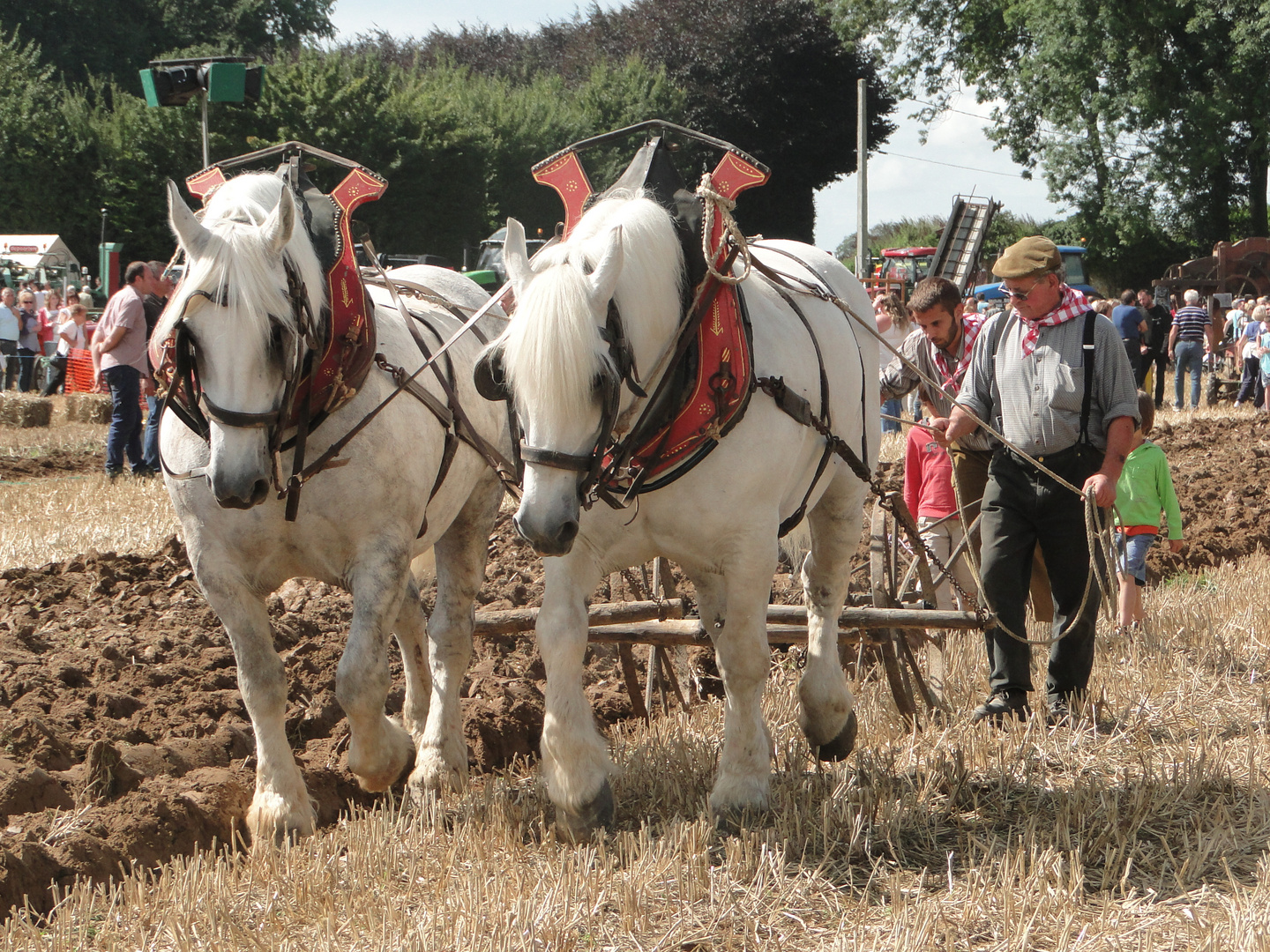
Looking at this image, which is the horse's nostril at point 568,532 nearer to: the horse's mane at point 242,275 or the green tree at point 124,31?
the horse's mane at point 242,275

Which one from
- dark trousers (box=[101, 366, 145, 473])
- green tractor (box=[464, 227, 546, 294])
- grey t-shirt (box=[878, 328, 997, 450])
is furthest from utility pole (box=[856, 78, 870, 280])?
grey t-shirt (box=[878, 328, 997, 450])

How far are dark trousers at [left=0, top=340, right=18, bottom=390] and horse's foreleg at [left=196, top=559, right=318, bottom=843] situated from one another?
53.2 feet

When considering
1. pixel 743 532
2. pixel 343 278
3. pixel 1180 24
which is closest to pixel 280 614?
pixel 343 278

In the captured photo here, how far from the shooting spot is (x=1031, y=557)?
199 inches

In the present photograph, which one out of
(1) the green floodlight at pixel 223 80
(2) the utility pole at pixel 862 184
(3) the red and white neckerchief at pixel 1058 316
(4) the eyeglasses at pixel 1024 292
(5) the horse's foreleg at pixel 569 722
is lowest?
(5) the horse's foreleg at pixel 569 722

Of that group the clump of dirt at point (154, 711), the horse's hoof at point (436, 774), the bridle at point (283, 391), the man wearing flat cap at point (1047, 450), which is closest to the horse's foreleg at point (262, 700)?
the clump of dirt at point (154, 711)

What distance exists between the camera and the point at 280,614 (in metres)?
6.46

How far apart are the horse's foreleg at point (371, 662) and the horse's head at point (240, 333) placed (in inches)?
19.9

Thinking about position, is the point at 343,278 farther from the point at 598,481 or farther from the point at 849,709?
the point at 849,709

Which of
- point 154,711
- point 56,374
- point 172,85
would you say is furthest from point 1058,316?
point 56,374

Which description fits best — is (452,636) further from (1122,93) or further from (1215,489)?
(1122,93)

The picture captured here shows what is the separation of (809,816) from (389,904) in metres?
1.19

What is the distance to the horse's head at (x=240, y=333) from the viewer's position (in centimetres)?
337

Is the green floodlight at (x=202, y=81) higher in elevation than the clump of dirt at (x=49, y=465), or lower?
higher
